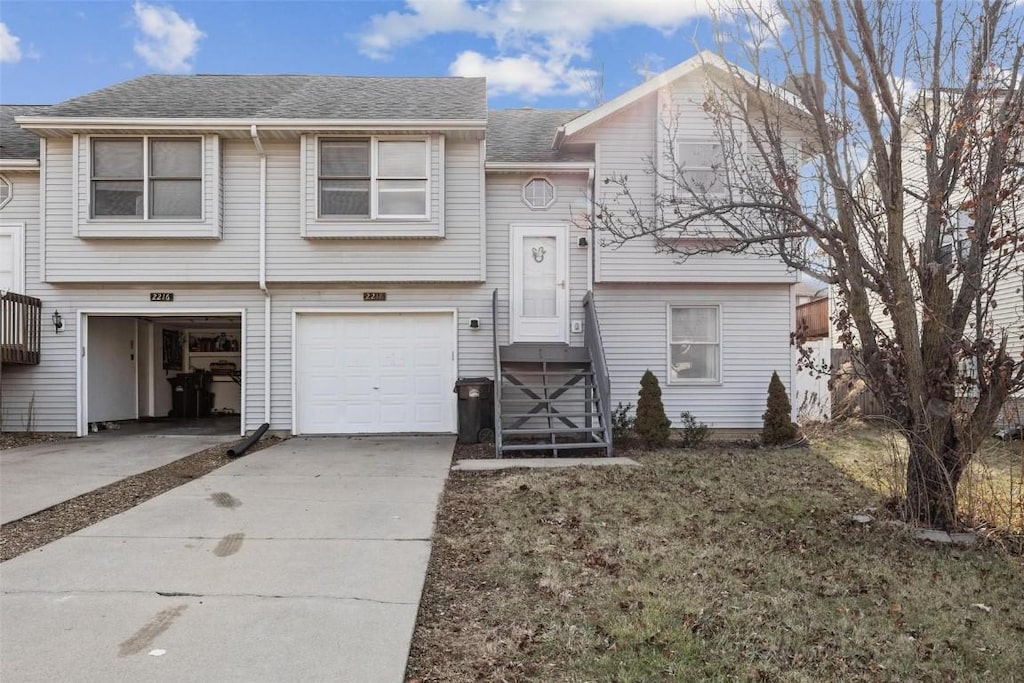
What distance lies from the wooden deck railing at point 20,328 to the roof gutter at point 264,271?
10.4 ft

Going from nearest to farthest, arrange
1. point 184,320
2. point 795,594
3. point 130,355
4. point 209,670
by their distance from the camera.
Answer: point 209,670
point 795,594
point 130,355
point 184,320

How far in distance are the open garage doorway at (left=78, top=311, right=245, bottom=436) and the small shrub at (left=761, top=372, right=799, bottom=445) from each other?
7.96 m

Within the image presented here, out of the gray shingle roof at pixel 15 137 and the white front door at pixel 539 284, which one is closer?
the gray shingle roof at pixel 15 137

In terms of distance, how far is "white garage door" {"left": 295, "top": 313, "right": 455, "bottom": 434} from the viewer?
9.88m

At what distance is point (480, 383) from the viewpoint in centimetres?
916

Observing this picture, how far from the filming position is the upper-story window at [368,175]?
941 cm

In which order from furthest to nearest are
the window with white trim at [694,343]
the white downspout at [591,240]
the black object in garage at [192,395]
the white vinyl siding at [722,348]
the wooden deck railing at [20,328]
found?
the black object in garage at [192,395] < the window with white trim at [694,343] < the white vinyl siding at [722,348] < the white downspout at [591,240] < the wooden deck railing at [20,328]

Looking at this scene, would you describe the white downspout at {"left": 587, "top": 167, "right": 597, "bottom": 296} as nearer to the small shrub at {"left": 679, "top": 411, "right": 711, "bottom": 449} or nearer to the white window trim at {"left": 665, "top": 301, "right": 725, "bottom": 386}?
the white window trim at {"left": 665, "top": 301, "right": 725, "bottom": 386}

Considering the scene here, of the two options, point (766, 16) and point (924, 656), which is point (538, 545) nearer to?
point (924, 656)

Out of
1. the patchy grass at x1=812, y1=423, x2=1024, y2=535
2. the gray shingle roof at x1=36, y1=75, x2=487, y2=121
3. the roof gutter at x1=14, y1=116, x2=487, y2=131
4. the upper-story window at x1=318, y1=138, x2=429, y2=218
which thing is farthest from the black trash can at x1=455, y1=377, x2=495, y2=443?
the patchy grass at x1=812, y1=423, x2=1024, y2=535

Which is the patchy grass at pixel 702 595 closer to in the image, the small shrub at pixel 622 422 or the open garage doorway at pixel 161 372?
the small shrub at pixel 622 422

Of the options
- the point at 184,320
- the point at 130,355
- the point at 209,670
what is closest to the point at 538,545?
the point at 209,670

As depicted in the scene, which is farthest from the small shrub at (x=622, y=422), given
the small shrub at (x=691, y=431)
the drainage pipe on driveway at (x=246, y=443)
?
the drainage pipe on driveway at (x=246, y=443)

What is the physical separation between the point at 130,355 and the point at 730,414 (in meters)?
10.9
